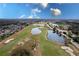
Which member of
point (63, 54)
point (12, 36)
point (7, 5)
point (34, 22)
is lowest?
point (63, 54)

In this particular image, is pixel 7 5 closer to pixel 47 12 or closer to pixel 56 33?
pixel 47 12

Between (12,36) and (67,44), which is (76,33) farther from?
(12,36)

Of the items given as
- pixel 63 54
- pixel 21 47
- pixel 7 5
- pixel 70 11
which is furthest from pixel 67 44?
pixel 7 5

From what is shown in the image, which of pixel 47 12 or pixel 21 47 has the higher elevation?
pixel 47 12

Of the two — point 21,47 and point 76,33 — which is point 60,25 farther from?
point 21,47

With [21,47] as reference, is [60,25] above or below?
above

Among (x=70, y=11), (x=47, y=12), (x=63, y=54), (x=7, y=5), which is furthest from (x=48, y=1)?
(x=63, y=54)
